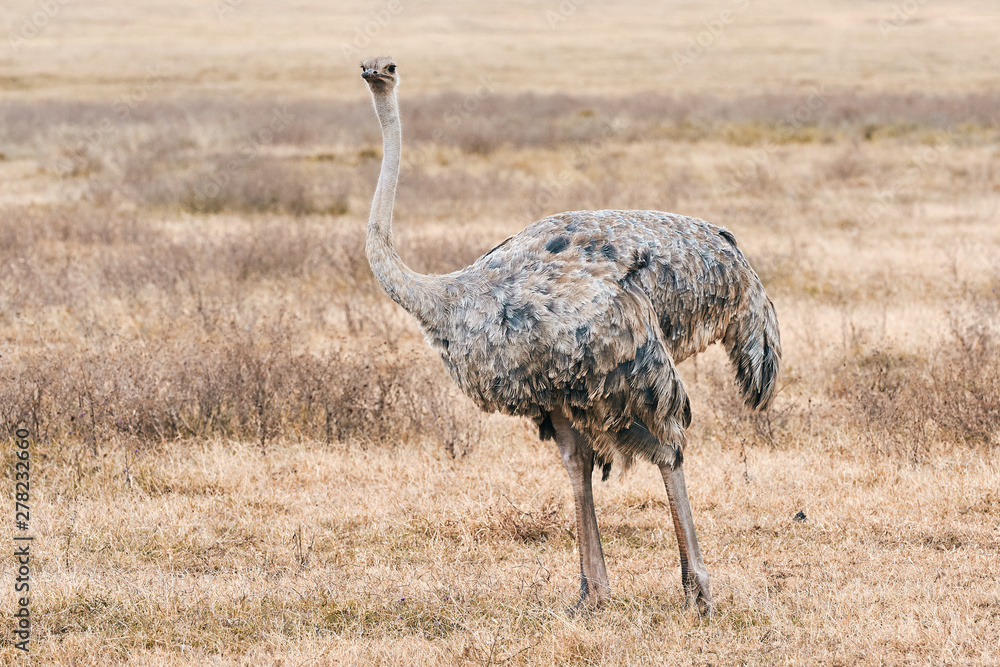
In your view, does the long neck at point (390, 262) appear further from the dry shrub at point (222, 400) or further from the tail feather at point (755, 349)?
the dry shrub at point (222, 400)

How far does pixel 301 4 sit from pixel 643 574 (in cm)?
9314

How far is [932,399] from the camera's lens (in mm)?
6977

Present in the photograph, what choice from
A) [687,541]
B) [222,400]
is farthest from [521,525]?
[222,400]

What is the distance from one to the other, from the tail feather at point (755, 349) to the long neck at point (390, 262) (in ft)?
4.79

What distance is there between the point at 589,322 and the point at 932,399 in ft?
11.7

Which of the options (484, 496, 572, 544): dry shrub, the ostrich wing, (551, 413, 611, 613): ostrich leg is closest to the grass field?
(484, 496, 572, 544): dry shrub

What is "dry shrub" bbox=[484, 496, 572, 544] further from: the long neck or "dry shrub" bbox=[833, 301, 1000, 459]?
"dry shrub" bbox=[833, 301, 1000, 459]

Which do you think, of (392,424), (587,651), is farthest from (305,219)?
(587,651)

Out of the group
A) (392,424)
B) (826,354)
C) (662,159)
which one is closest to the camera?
(392,424)

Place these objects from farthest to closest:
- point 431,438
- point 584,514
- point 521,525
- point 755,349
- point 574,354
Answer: point 431,438 < point 521,525 < point 755,349 < point 584,514 < point 574,354

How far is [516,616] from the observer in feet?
15.6

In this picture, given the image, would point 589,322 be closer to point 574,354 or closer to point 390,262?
point 574,354

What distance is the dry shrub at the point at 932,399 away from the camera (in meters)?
6.69

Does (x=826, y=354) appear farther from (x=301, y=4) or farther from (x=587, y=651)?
(x=301, y=4)
